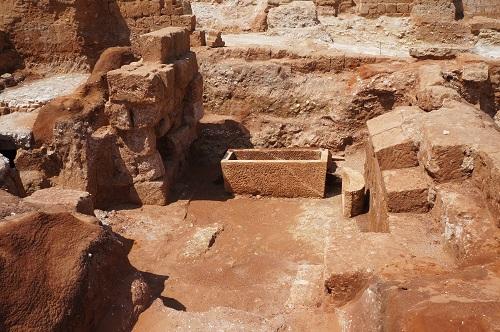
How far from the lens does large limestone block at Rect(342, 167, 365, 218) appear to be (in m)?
5.89

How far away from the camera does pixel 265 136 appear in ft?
28.2

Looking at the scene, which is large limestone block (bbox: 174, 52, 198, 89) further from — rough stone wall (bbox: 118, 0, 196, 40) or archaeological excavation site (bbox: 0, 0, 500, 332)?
rough stone wall (bbox: 118, 0, 196, 40)

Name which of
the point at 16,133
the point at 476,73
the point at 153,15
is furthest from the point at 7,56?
the point at 476,73

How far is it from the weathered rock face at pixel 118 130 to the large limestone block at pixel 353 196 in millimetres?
2618

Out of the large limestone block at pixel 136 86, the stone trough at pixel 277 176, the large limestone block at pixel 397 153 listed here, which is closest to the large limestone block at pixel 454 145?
the large limestone block at pixel 397 153

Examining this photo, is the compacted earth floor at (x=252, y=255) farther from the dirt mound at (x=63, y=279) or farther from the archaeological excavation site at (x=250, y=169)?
the dirt mound at (x=63, y=279)

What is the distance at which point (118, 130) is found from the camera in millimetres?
6594

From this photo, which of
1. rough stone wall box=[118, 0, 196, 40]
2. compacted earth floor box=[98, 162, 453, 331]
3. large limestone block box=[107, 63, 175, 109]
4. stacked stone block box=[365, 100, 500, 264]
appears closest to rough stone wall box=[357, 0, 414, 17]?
rough stone wall box=[118, 0, 196, 40]

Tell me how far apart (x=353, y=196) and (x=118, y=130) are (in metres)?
3.32

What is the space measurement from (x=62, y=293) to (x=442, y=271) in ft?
7.66

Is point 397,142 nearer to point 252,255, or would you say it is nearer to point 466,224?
point 466,224

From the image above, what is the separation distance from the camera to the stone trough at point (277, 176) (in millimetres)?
6879

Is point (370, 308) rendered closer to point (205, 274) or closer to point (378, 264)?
point (378, 264)

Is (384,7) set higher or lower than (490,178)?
lower
